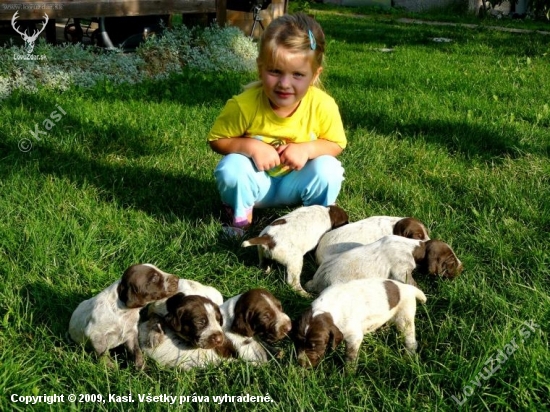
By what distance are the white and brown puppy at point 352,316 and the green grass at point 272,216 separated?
88 mm

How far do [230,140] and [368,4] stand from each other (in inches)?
1057

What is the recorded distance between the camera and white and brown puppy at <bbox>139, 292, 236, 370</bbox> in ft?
8.57

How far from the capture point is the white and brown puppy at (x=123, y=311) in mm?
2689

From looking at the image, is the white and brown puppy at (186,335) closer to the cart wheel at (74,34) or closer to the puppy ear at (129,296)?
the puppy ear at (129,296)

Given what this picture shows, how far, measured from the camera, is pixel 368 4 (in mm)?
28781

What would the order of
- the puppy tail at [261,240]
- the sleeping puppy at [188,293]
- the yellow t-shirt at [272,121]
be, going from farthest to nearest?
the yellow t-shirt at [272,121]
the puppy tail at [261,240]
the sleeping puppy at [188,293]

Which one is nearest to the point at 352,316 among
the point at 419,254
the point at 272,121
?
the point at 419,254

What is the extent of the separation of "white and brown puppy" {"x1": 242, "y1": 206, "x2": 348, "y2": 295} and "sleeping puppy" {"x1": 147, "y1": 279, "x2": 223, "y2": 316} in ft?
1.36

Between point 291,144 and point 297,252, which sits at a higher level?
point 291,144

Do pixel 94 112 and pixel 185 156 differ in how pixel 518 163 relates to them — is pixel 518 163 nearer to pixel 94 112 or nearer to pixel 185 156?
pixel 185 156

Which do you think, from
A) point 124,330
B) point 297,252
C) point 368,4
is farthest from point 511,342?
point 368,4

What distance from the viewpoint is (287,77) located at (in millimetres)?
3838

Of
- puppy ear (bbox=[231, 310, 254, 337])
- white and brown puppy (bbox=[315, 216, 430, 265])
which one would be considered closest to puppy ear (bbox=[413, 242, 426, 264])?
white and brown puppy (bbox=[315, 216, 430, 265])

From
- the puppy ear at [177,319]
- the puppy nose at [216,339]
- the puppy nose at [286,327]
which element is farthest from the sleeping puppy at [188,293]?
the puppy nose at [286,327]
